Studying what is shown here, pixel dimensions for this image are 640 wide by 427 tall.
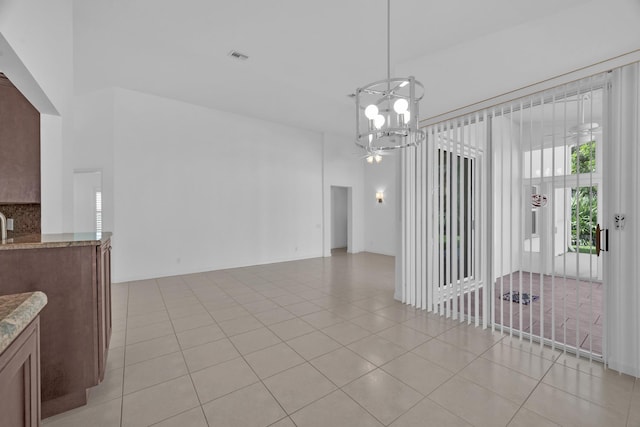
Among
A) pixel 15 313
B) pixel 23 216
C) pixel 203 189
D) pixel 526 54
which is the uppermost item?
pixel 526 54

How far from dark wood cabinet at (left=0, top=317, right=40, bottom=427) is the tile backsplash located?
9.46 feet

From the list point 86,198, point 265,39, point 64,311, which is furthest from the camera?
point 86,198

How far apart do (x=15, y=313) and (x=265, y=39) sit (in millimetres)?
4016

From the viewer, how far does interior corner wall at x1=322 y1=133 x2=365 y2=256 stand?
350 inches

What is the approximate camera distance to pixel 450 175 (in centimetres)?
383

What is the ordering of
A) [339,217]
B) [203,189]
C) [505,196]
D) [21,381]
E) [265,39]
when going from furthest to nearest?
[339,217] → [203,189] → [505,196] → [265,39] → [21,381]

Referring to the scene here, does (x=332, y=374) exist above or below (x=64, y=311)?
below

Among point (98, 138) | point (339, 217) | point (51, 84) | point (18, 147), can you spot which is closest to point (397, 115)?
point (51, 84)

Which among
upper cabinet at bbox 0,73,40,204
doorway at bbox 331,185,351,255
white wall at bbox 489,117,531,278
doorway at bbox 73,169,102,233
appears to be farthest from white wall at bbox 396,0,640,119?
doorway at bbox 73,169,102,233

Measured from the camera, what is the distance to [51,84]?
262cm

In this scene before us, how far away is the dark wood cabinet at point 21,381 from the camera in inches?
31.1

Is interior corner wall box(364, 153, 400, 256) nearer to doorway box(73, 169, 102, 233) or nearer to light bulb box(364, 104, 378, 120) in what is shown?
light bulb box(364, 104, 378, 120)

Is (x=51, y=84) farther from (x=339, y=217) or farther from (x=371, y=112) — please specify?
(x=339, y=217)

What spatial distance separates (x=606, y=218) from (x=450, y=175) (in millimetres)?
1584
